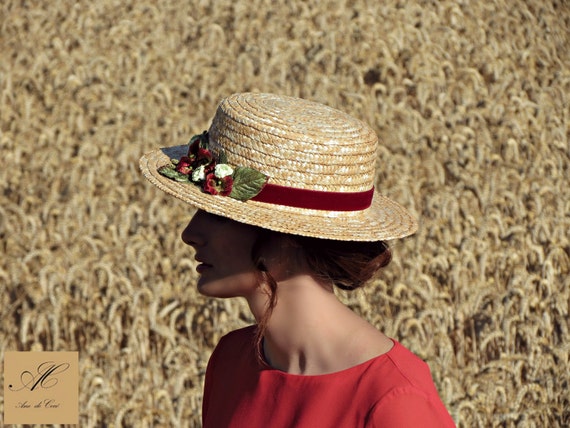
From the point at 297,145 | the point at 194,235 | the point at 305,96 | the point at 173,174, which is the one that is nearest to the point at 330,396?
the point at 194,235

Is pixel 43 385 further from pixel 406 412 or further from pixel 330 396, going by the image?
pixel 406 412

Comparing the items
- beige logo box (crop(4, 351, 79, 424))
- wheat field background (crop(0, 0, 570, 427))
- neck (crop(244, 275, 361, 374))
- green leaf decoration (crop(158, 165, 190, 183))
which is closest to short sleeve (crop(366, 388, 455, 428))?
neck (crop(244, 275, 361, 374))

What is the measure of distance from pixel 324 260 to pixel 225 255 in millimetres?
305

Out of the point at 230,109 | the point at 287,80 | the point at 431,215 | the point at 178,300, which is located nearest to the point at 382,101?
the point at 287,80

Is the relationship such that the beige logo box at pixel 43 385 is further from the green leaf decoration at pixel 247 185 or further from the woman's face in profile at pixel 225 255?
the green leaf decoration at pixel 247 185

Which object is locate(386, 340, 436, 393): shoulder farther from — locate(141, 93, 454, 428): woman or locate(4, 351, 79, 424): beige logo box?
locate(4, 351, 79, 424): beige logo box

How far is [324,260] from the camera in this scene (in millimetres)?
2732

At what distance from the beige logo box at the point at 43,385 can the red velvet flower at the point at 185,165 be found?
3.34 feet

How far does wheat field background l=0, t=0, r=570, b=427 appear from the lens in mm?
6656

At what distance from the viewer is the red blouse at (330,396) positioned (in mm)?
2406

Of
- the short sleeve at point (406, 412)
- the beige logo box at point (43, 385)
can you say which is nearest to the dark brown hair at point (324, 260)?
the short sleeve at point (406, 412)

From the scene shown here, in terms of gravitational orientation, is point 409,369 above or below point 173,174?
below

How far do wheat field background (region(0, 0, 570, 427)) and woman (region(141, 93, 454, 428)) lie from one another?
10.4 feet

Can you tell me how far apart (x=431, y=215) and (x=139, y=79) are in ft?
14.6
